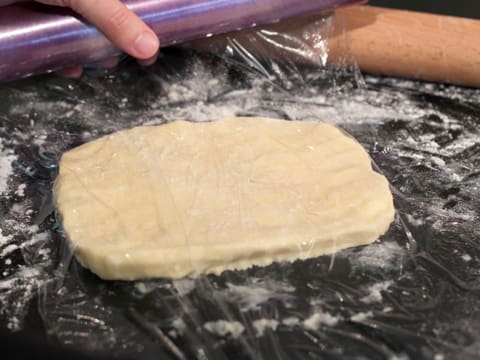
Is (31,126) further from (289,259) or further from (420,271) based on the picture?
(420,271)

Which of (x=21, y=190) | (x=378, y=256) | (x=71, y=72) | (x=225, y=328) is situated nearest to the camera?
(x=225, y=328)

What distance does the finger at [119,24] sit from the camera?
1.25 meters

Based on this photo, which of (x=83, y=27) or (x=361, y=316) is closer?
→ (x=361, y=316)

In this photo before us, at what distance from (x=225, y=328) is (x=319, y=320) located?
15 cm

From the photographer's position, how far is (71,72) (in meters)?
1.50

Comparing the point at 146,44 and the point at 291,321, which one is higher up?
the point at 146,44

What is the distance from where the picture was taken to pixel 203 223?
3.47 feet

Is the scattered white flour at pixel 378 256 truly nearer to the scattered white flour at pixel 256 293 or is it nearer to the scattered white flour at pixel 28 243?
the scattered white flour at pixel 256 293

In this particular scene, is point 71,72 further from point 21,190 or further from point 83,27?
point 21,190

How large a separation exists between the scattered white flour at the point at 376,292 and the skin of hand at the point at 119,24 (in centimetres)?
A: 67

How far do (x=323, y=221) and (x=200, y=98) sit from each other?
59 cm

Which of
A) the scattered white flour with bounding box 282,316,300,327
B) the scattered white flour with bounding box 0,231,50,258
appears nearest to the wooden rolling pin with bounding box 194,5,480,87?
the scattered white flour with bounding box 0,231,50,258

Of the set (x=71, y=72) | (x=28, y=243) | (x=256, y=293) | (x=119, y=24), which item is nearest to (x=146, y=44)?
(x=119, y=24)

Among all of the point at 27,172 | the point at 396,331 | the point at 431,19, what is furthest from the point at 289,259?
the point at 431,19
